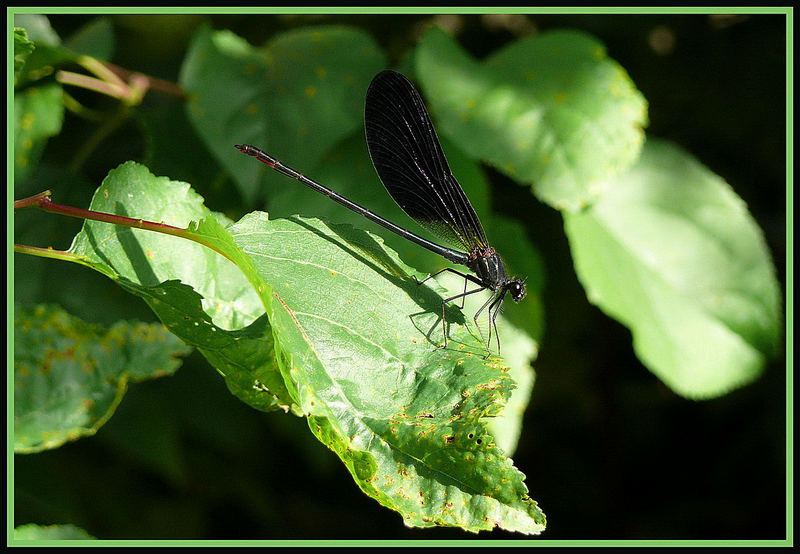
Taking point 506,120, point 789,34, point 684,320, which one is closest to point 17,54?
point 506,120

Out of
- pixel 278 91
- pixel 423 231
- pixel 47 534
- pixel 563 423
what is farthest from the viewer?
pixel 563 423

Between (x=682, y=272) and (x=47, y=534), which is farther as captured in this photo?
(x=682, y=272)

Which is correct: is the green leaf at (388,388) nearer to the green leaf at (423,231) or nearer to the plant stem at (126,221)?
the plant stem at (126,221)

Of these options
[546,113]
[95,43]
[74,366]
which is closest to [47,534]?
[74,366]

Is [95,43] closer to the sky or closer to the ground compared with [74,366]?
closer to the sky

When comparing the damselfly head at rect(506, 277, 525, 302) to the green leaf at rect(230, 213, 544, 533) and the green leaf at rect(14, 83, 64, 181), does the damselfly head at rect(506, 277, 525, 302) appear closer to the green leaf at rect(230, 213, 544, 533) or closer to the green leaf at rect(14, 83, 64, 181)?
the green leaf at rect(230, 213, 544, 533)

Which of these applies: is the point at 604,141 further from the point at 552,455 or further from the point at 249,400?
the point at 552,455

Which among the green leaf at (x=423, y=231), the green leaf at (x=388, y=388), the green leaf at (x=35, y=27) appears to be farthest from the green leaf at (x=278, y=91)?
the green leaf at (x=388, y=388)

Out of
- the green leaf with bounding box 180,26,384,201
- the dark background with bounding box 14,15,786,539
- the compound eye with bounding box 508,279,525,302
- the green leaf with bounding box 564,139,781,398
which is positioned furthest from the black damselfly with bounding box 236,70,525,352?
the dark background with bounding box 14,15,786,539

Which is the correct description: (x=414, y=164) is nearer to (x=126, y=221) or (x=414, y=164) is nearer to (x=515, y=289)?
(x=515, y=289)
